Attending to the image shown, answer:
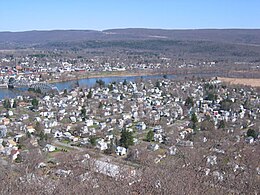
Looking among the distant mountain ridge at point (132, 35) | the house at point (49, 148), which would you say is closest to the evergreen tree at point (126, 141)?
the house at point (49, 148)

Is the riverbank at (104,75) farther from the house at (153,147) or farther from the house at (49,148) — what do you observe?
the house at (153,147)

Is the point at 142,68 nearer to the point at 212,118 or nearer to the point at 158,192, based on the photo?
the point at 212,118

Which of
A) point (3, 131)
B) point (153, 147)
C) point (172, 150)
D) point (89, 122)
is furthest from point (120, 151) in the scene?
point (3, 131)

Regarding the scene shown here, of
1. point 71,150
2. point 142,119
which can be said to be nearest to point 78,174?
point 71,150

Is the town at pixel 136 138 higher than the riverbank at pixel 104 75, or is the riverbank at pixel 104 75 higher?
the town at pixel 136 138

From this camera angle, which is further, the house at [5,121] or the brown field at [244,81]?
the brown field at [244,81]

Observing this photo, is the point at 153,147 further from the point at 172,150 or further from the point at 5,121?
the point at 5,121

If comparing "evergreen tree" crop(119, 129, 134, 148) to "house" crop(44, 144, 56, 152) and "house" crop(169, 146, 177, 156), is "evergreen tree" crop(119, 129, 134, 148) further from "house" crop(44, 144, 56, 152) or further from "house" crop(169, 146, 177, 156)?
"house" crop(44, 144, 56, 152)

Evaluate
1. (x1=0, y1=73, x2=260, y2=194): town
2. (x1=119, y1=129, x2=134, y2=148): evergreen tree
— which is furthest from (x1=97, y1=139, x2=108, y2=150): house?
(x1=119, y1=129, x2=134, y2=148): evergreen tree
